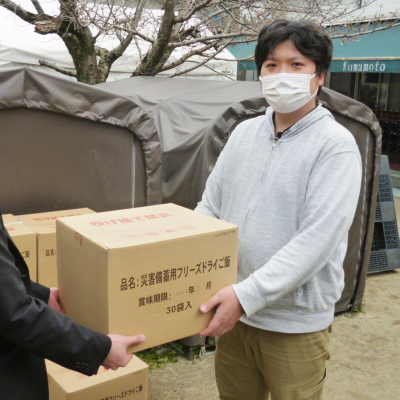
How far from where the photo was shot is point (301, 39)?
200 centimetres

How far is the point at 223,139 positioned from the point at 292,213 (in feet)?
6.91

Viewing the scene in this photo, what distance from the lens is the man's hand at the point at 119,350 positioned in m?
1.63

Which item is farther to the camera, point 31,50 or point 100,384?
point 31,50

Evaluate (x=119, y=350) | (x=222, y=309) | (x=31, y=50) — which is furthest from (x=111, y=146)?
(x=31, y=50)

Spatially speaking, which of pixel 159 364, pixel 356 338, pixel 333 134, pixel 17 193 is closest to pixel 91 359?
pixel 333 134

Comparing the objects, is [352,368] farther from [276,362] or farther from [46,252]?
[46,252]

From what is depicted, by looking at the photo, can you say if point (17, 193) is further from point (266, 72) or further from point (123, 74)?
point (123, 74)

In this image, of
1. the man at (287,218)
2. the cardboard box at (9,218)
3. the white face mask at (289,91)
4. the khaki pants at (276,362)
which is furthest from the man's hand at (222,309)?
the cardboard box at (9,218)

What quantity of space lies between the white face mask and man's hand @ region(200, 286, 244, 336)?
2.58 ft

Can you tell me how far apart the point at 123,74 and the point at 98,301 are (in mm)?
7468

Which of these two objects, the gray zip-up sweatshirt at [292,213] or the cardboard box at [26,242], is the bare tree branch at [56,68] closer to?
the cardboard box at [26,242]

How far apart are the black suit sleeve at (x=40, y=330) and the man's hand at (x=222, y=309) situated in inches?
15.9

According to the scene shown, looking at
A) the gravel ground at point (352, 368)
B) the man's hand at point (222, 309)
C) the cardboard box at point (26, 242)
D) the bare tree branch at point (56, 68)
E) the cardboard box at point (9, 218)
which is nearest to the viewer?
the man's hand at point (222, 309)

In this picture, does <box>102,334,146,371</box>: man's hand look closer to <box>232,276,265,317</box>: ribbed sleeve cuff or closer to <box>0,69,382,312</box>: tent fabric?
<box>232,276,265,317</box>: ribbed sleeve cuff
